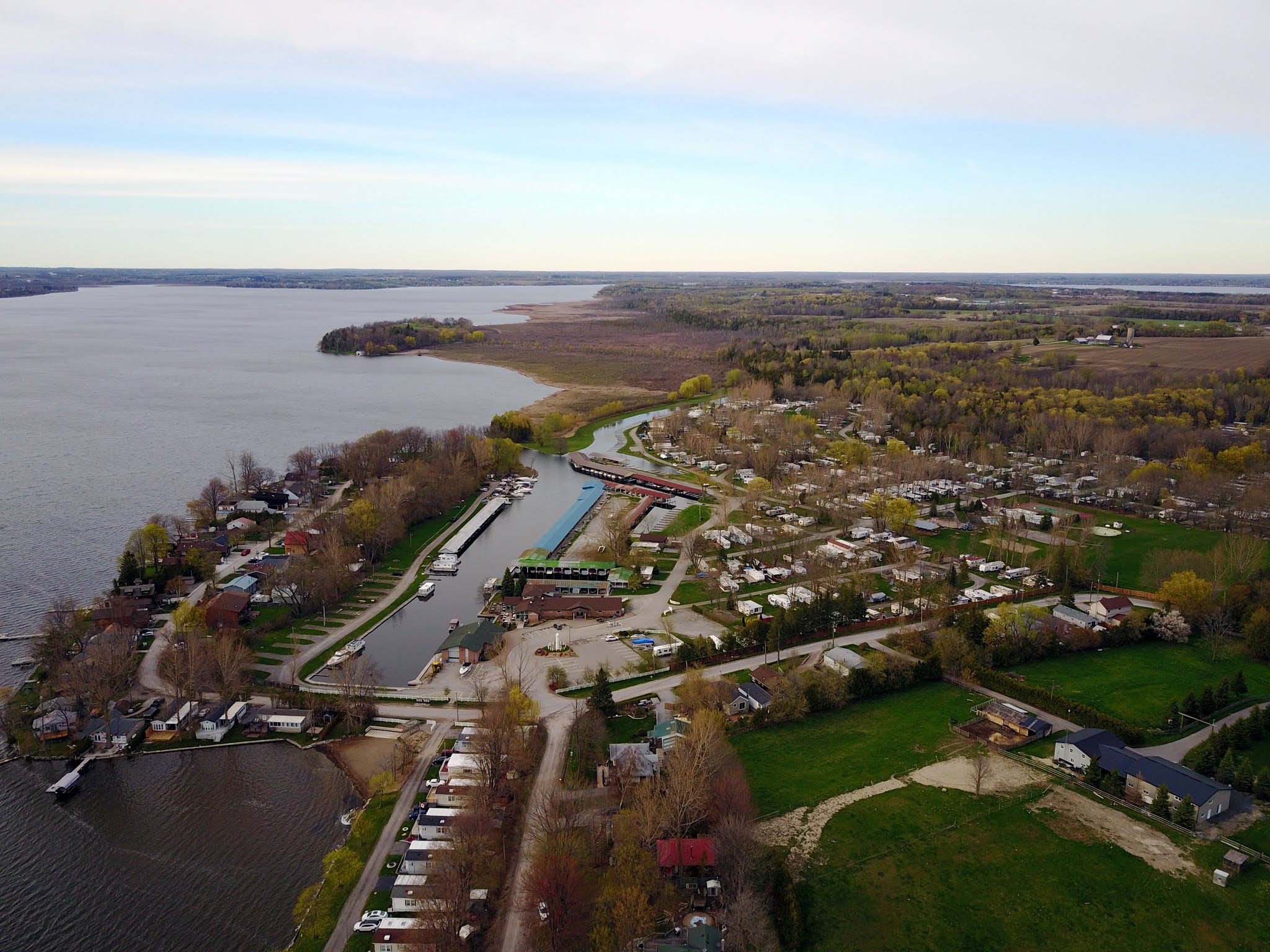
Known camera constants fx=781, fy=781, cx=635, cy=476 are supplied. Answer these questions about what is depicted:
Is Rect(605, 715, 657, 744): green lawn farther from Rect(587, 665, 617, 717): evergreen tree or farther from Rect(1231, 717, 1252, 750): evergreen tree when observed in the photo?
Rect(1231, 717, 1252, 750): evergreen tree

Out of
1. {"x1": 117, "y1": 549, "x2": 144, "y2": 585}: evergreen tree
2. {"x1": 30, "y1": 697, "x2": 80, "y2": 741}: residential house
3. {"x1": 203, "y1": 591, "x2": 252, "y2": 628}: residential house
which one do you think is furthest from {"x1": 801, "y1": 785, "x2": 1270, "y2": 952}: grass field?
{"x1": 117, "y1": 549, "x2": 144, "y2": 585}: evergreen tree

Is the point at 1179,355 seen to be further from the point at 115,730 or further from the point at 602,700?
the point at 115,730

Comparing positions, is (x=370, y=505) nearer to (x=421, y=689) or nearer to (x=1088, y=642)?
(x=421, y=689)

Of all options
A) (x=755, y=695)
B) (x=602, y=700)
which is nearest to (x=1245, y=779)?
(x=755, y=695)

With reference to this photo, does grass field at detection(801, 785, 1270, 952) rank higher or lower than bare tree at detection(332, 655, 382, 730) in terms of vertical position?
lower

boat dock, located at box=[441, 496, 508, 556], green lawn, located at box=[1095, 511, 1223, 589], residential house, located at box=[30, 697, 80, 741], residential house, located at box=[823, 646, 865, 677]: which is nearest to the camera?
residential house, located at box=[30, 697, 80, 741]

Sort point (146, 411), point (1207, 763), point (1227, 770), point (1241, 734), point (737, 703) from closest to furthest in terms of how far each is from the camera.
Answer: point (1227, 770) < point (1207, 763) < point (1241, 734) < point (737, 703) < point (146, 411)

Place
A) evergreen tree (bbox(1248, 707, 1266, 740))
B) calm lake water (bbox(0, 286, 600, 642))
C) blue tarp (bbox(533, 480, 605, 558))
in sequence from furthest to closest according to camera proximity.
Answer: blue tarp (bbox(533, 480, 605, 558)), calm lake water (bbox(0, 286, 600, 642)), evergreen tree (bbox(1248, 707, 1266, 740))

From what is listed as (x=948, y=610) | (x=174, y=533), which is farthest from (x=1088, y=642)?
(x=174, y=533)
